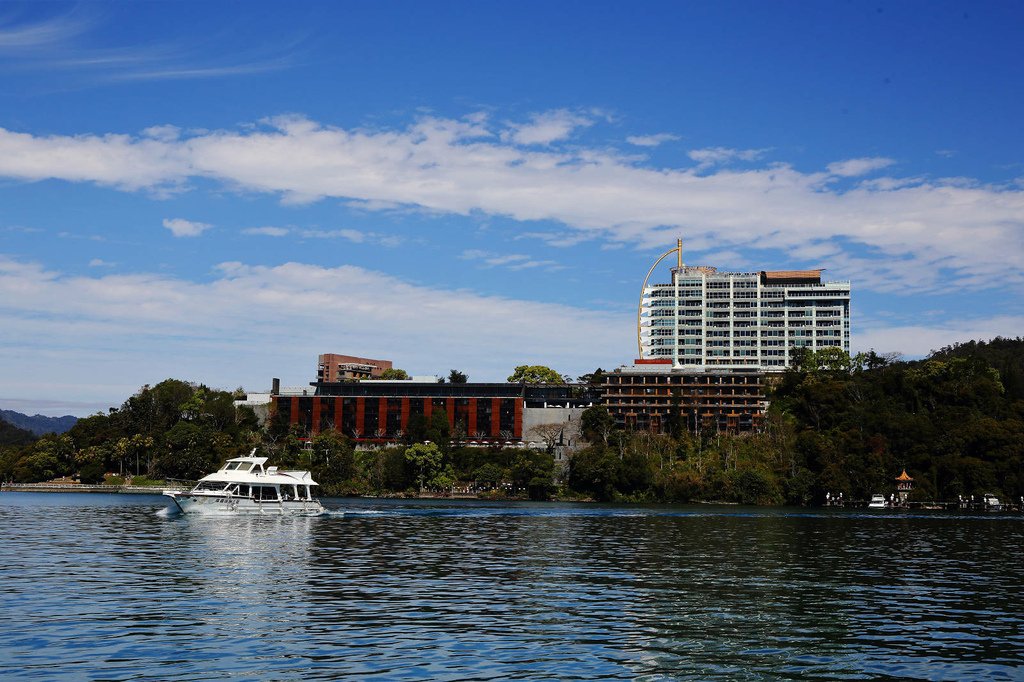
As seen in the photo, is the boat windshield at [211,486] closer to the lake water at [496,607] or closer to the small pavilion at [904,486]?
the lake water at [496,607]

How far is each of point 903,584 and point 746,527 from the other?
53.1 m

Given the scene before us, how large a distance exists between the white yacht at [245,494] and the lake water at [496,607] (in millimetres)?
18130

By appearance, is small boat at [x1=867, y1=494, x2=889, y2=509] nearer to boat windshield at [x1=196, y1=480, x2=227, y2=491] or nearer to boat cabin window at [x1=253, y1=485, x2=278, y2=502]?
boat cabin window at [x1=253, y1=485, x2=278, y2=502]

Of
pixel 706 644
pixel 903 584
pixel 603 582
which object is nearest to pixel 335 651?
pixel 706 644

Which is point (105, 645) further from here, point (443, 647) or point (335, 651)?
point (443, 647)

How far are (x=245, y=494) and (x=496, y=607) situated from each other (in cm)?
7311

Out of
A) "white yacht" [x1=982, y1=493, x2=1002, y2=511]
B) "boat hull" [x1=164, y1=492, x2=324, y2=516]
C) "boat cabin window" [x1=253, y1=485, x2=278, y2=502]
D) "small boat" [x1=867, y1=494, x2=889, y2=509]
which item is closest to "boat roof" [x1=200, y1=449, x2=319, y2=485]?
"boat cabin window" [x1=253, y1=485, x2=278, y2=502]

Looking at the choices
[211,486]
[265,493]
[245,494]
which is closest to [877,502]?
[265,493]

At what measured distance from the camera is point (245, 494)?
4481 inches

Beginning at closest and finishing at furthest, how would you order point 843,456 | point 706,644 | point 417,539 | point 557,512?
point 706,644 < point 417,539 < point 557,512 < point 843,456

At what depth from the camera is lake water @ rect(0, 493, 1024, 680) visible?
34.1 meters

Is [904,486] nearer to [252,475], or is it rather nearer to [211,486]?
[252,475]

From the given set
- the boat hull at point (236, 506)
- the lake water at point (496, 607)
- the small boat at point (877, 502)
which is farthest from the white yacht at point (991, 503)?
the boat hull at point (236, 506)

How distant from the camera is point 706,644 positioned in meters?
38.2
